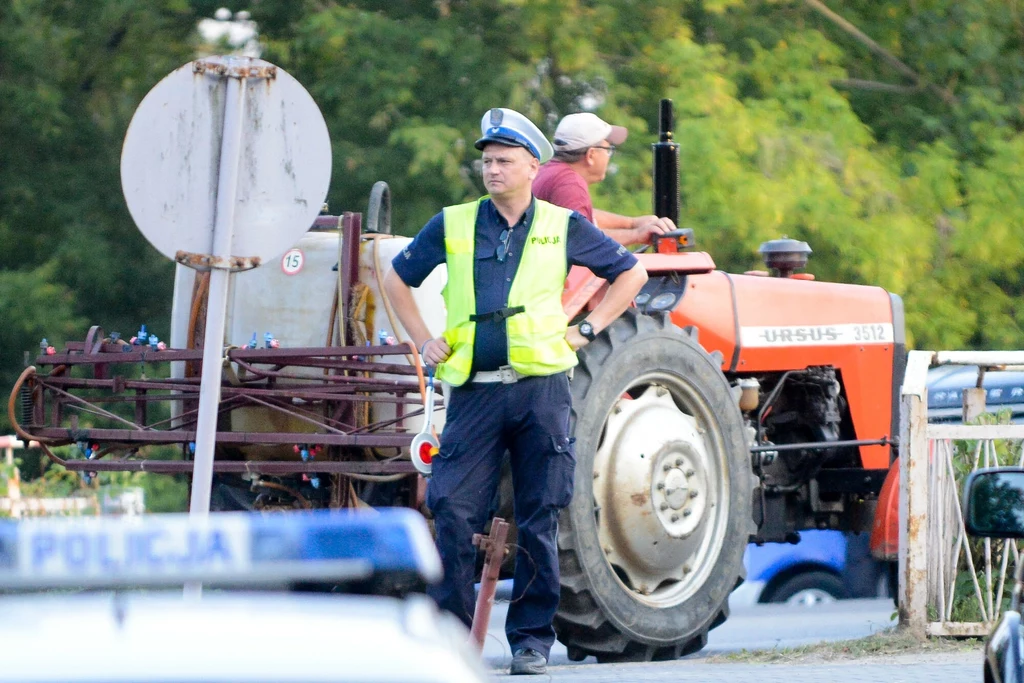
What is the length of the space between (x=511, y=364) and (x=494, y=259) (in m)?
0.36

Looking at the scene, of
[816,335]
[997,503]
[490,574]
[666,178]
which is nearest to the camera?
[997,503]

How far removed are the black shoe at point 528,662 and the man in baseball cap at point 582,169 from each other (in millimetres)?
1560

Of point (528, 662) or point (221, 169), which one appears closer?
point (221, 169)

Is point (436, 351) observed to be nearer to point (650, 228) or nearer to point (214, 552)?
point (650, 228)

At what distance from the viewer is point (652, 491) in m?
6.68

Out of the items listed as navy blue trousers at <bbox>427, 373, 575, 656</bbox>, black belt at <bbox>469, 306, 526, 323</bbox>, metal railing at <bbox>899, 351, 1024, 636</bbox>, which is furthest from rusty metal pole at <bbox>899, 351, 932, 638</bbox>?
black belt at <bbox>469, 306, 526, 323</bbox>

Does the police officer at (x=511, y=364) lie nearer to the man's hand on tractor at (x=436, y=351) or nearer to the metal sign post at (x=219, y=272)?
the man's hand on tractor at (x=436, y=351)

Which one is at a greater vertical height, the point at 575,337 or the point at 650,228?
the point at 650,228

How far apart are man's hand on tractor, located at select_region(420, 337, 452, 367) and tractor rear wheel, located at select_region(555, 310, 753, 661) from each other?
30.9 inches

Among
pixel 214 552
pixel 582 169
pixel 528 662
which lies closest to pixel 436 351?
pixel 528 662

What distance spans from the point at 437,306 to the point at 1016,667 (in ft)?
12.1

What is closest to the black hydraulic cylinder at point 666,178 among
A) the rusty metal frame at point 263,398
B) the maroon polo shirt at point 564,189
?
the maroon polo shirt at point 564,189

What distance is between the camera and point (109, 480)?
1131 cm

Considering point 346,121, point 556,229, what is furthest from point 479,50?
point 556,229
